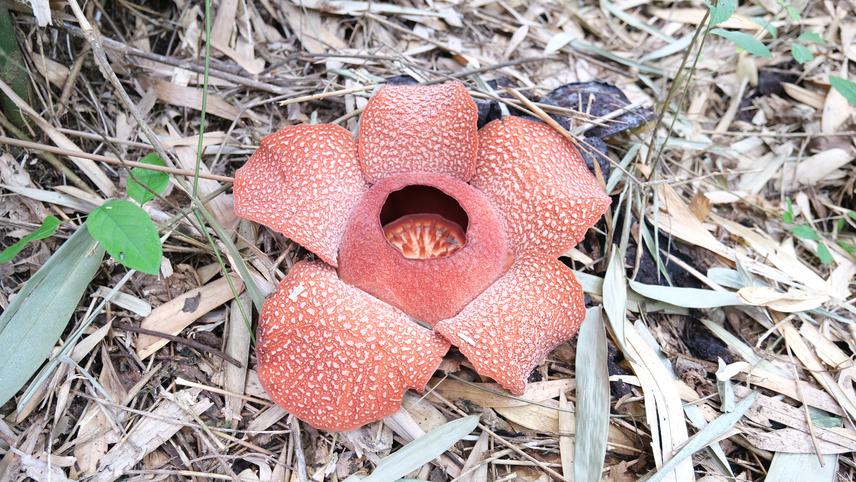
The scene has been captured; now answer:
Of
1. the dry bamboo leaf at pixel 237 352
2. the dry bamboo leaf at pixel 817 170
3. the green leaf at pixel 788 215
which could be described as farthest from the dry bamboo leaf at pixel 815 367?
the dry bamboo leaf at pixel 237 352

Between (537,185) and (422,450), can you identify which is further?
(537,185)

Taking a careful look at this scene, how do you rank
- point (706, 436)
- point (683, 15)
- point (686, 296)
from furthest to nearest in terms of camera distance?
point (683, 15) < point (686, 296) < point (706, 436)

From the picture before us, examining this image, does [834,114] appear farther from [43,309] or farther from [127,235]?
[43,309]

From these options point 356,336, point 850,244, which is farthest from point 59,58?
point 850,244

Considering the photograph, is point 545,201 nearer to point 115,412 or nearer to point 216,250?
point 216,250

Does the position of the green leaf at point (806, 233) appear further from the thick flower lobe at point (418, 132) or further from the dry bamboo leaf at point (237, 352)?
the dry bamboo leaf at point (237, 352)

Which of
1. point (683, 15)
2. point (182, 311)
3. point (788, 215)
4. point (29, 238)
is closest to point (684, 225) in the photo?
point (788, 215)

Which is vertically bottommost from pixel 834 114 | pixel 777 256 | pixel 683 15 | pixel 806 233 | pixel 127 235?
pixel 777 256
